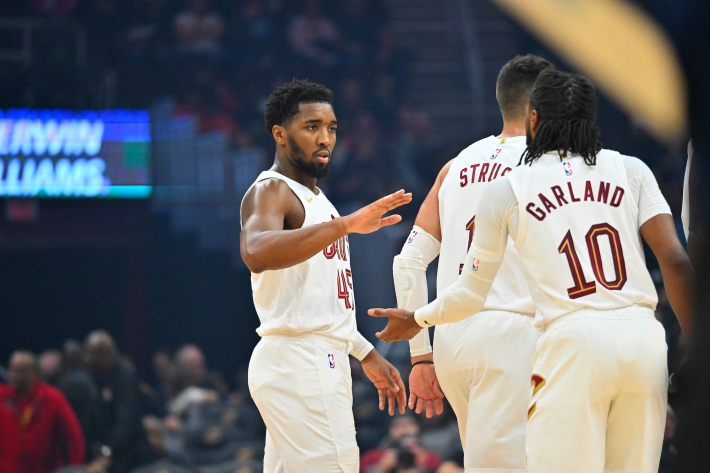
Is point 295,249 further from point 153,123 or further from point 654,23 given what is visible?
point 654,23

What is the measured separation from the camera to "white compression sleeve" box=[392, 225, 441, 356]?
353cm

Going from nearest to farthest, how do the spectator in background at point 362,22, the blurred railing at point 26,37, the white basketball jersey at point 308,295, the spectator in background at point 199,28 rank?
the white basketball jersey at point 308,295, the blurred railing at point 26,37, the spectator in background at point 199,28, the spectator in background at point 362,22

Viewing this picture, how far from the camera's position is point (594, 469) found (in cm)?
240

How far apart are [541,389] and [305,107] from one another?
1649mm

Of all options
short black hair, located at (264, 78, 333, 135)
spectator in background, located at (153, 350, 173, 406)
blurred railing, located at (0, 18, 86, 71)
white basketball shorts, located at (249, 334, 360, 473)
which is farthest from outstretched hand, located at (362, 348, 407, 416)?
blurred railing, located at (0, 18, 86, 71)

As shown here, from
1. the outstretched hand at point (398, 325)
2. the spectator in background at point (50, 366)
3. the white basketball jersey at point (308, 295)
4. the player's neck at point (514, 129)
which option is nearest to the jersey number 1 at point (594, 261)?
the outstretched hand at point (398, 325)

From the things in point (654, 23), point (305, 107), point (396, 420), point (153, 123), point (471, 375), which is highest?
point (654, 23)

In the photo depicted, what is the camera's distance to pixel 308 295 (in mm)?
3186

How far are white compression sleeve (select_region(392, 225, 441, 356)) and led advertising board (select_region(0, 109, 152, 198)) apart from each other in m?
5.59

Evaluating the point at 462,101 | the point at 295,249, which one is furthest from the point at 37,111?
the point at 295,249

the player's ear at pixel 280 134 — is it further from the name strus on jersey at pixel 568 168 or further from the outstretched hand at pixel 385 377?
the name strus on jersey at pixel 568 168

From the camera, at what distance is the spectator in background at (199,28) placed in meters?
9.59

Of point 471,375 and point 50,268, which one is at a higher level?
point 50,268

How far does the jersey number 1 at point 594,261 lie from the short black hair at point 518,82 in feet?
3.10
